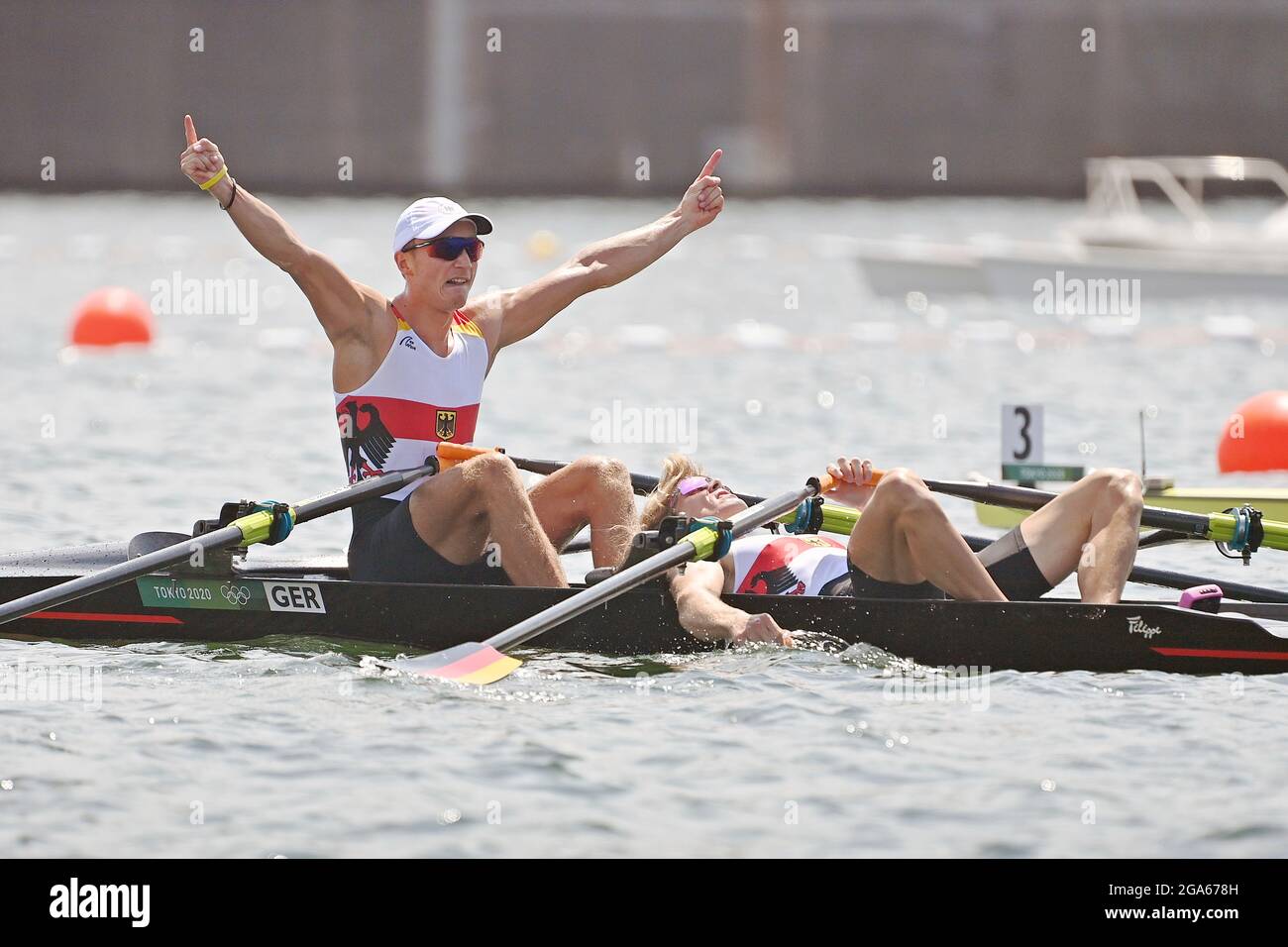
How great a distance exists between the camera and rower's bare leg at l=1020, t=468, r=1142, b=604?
286 inches

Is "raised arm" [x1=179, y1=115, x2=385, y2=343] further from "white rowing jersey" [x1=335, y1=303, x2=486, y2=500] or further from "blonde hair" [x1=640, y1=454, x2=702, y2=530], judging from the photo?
"blonde hair" [x1=640, y1=454, x2=702, y2=530]

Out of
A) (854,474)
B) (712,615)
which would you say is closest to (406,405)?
(712,615)

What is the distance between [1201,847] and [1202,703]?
1.46m

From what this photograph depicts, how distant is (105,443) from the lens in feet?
46.8

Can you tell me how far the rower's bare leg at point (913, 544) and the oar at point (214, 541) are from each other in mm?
1659

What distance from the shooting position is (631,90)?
45031 mm

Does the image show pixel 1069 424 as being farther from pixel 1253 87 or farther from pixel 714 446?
pixel 1253 87

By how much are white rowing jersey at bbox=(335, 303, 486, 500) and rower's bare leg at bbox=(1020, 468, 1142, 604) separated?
224 centimetres

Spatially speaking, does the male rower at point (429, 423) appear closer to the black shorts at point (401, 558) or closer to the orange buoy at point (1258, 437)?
the black shorts at point (401, 558)

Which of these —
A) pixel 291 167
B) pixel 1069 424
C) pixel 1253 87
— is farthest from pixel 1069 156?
pixel 1069 424
